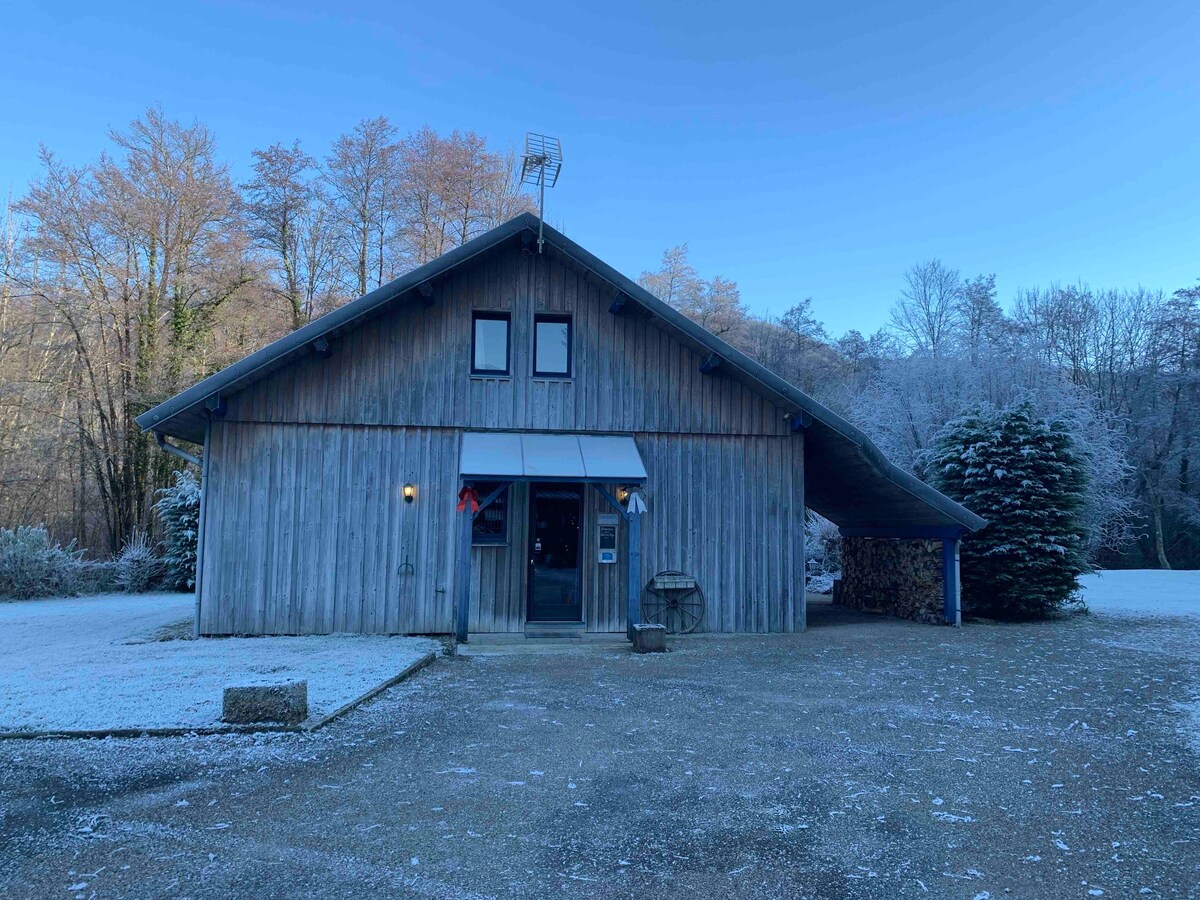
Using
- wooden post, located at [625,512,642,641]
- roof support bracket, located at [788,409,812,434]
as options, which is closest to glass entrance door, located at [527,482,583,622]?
wooden post, located at [625,512,642,641]

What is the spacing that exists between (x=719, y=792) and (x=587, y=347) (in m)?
7.74

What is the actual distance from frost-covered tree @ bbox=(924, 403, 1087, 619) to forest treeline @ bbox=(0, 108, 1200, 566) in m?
1.24

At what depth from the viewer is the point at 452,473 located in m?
11.2

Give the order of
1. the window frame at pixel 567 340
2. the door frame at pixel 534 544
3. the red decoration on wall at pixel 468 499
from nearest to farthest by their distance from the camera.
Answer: the red decoration on wall at pixel 468 499 < the door frame at pixel 534 544 < the window frame at pixel 567 340

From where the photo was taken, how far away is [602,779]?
195 inches

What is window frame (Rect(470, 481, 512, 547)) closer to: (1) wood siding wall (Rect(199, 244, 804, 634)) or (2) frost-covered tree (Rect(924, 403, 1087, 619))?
(1) wood siding wall (Rect(199, 244, 804, 634))

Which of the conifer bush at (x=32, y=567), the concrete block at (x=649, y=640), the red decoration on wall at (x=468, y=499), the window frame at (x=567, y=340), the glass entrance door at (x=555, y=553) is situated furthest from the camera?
the conifer bush at (x=32, y=567)

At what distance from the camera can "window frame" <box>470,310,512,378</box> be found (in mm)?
11352

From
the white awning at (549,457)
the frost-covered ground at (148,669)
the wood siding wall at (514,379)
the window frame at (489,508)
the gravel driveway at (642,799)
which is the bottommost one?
the gravel driveway at (642,799)

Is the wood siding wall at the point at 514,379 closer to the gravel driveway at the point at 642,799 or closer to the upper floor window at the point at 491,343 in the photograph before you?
the upper floor window at the point at 491,343

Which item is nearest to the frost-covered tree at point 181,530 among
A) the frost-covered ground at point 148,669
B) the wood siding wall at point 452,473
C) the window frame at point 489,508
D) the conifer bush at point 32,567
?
the conifer bush at point 32,567

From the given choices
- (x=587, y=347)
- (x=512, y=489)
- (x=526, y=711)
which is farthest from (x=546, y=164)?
(x=526, y=711)

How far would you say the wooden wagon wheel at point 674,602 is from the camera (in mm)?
11445

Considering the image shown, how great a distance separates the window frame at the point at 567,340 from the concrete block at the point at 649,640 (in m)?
3.84
